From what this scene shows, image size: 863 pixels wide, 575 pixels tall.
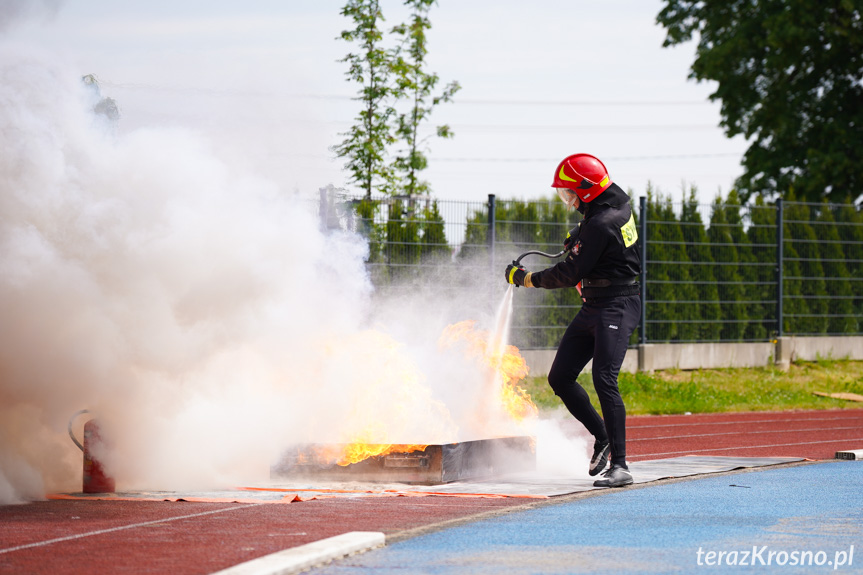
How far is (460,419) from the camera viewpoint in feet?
33.9

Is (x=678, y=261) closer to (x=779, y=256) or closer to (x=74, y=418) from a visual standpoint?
(x=779, y=256)

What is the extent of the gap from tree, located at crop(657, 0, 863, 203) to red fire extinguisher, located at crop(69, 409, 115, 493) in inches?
950

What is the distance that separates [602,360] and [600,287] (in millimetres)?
552

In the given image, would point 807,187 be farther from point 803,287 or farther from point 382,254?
point 382,254

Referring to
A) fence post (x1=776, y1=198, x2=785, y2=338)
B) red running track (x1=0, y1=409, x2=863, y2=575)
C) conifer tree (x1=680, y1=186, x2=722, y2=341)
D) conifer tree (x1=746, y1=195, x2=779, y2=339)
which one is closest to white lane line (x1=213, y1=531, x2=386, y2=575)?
red running track (x1=0, y1=409, x2=863, y2=575)

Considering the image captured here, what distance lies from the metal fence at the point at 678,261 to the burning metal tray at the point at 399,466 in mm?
6533

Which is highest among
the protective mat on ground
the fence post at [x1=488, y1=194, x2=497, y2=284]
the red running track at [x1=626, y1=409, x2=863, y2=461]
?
the fence post at [x1=488, y1=194, x2=497, y2=284]

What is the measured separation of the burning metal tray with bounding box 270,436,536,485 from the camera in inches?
347

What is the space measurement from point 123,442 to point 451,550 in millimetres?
3225

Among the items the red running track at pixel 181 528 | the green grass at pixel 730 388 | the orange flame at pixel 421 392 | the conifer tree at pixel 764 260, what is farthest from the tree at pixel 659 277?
the red running track at pixel 181 528

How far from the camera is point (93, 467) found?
27.0ft

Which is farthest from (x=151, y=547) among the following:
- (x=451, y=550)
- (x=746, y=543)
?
(x=746, y=543)

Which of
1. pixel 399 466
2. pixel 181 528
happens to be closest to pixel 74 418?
pixel 181 528

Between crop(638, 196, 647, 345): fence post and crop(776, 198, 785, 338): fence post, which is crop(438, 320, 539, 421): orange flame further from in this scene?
crop(776, 198, 785, 338): fence post
